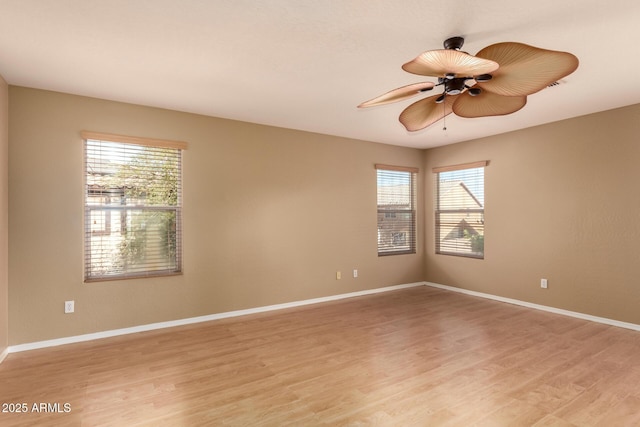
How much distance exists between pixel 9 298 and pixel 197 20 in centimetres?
311

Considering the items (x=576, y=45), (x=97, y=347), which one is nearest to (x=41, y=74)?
(x=97, y=347)

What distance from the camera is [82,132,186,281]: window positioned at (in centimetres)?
362

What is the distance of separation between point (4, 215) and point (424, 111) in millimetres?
3791

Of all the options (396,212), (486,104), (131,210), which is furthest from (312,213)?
(486,104)

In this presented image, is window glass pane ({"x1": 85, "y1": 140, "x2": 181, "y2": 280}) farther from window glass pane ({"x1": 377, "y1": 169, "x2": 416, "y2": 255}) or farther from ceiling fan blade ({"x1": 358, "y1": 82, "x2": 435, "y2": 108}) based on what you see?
window glass pane ({"x1": 377, "y1": 169, "x2": 416, "y2": 255})

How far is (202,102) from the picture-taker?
12.3 feet

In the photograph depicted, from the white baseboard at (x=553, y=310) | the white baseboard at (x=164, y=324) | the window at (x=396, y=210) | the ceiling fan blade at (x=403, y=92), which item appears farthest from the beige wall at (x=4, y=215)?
the white baseboard at (x=553, y=310)

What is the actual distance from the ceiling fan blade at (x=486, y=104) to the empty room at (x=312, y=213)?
21 millimetres

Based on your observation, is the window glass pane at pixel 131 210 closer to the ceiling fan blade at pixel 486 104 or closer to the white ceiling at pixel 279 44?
the white ceiling at pixel 279 44

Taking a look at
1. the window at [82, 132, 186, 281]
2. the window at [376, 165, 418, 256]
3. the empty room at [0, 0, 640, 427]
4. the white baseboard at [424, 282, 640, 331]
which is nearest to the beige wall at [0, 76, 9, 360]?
the empty room at [0, 0, 640, 427]

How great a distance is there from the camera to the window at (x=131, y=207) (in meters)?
3.62

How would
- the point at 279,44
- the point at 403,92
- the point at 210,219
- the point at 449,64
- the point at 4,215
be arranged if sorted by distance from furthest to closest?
1. the point at 210,219
2. the point at 4,215
3. the point at 279,44
4. the point at 403,92
5. the point at 449,64

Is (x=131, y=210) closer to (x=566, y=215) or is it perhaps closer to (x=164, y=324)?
(x=164, y=324)

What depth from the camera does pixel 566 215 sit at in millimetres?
4422
